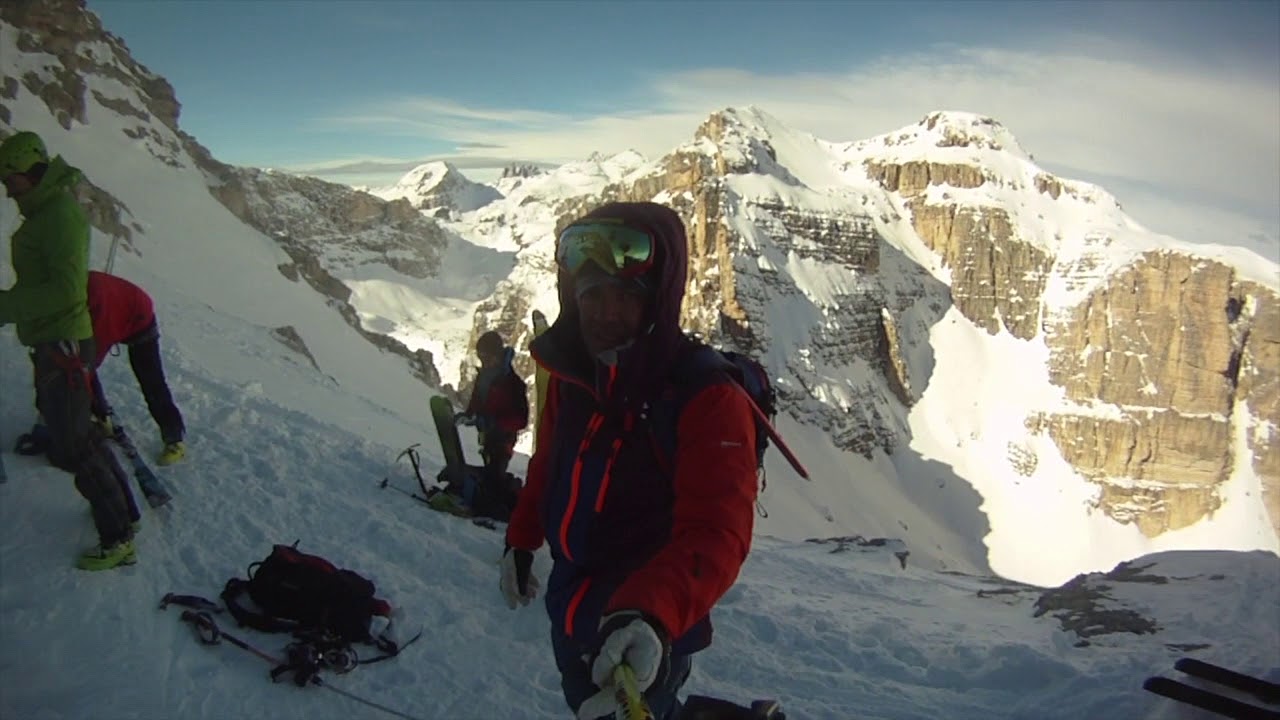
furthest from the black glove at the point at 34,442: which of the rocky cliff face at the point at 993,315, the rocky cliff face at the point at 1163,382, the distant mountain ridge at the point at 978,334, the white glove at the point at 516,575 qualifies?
the rocky cliff face at the point at 1163,382

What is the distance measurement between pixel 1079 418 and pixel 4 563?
5182 inches

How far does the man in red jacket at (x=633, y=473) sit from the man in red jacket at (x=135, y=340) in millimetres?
4674

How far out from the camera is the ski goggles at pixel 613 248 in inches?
116

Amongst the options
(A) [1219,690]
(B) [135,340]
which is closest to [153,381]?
(B) [135,340]

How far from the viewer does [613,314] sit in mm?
3018

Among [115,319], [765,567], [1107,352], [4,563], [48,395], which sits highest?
[1107,352]

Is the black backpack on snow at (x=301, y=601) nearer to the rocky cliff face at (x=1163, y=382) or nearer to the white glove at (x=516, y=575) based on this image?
the white glove at (x=516, y=575)

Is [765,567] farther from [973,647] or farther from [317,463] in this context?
[317,463]

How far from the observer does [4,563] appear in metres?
4.90

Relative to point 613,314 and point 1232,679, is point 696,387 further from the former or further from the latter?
point 1232,679

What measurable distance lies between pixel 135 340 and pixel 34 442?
109 centimetres

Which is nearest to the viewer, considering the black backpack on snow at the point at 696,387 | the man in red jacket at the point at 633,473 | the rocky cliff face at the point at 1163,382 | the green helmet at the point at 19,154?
the man in red jacket at the point at 633,473

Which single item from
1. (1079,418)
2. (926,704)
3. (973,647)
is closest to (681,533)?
(926,704)

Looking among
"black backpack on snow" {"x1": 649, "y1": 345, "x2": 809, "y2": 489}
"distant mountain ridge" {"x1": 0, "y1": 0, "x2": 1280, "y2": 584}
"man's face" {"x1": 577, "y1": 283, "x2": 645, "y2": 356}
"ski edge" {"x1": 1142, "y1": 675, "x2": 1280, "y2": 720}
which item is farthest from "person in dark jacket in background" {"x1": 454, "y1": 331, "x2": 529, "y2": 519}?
"distant mountain ridge" {"x1": 0, "y1": 0, "x2": 1280, "y2": 584}
